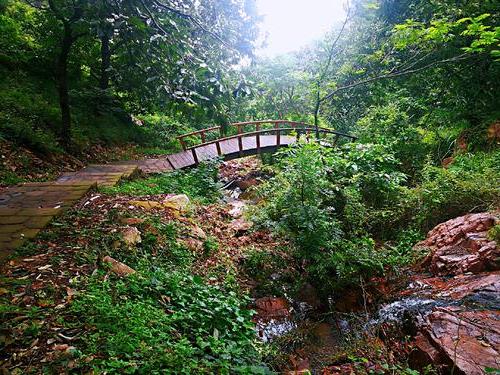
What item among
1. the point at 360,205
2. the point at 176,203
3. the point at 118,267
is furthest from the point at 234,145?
the point at 118,267

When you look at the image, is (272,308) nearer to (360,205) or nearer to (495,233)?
(360,205)

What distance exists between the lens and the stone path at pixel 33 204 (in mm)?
3654

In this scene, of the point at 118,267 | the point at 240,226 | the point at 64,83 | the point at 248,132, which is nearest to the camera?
the point at 118,267

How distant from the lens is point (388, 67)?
447 inches

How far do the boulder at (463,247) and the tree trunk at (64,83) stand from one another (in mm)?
8714

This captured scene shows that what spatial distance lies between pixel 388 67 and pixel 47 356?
1241cm

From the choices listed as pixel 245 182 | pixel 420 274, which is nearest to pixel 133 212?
pixel 420 274

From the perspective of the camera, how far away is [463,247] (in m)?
5.12

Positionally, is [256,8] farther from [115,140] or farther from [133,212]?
[115,140]

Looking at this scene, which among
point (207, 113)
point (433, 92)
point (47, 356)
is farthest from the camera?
point (433, 92)

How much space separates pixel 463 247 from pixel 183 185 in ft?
21.1

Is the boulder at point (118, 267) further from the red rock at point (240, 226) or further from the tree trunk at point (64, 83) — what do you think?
the tree trunk at point (64, 83)

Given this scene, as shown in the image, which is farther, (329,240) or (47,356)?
(329,240)

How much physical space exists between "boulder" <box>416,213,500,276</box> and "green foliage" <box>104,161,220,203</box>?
513cm
